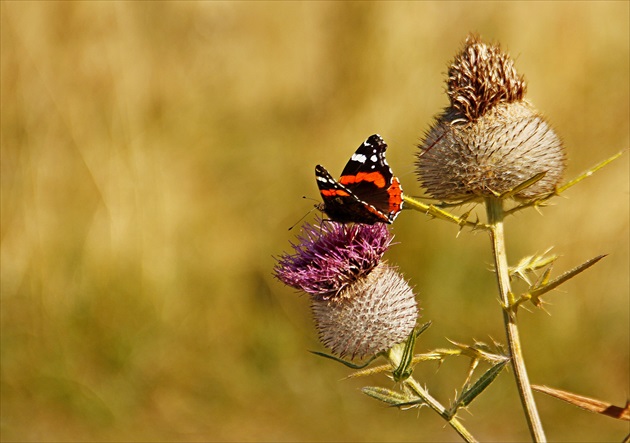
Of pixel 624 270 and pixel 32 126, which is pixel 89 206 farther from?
pixel 624 270

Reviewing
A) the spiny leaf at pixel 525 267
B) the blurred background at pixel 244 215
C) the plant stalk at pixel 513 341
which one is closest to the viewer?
the plant stalk at pixel 513 341

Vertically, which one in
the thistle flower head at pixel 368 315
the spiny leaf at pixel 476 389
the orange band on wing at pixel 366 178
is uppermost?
the orange band on wing at pixel 366 178

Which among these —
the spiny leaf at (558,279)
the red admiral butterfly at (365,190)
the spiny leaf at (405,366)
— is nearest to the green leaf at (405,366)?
the spiny leaf at (405,366)

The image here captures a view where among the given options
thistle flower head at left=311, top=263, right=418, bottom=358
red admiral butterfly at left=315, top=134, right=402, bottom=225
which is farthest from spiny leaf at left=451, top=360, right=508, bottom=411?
red admiral butterfly at left=315, top=134, right=402, bottom=225

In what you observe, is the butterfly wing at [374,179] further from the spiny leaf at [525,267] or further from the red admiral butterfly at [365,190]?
the spiny leaf at [525,267]

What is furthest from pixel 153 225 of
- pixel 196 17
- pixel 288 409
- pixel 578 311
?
pixel 578 311

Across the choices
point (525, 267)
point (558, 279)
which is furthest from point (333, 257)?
point (558, 279)

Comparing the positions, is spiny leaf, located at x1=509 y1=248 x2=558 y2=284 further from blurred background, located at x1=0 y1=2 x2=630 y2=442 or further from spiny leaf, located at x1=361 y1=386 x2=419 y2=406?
blurred background, located at x1=0 y1=2 x2=630 y2=442

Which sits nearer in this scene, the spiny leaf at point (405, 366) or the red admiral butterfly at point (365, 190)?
the spiny leaf at point (405, 366)
